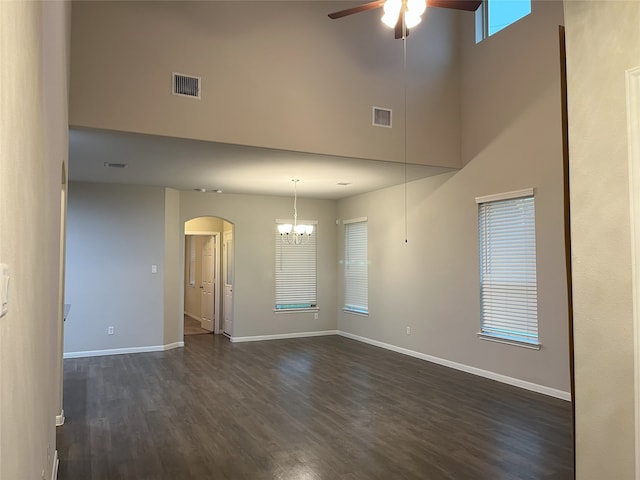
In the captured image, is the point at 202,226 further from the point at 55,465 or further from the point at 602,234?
the point at 602,234

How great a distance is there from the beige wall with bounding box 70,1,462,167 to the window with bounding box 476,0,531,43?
13.4 inches

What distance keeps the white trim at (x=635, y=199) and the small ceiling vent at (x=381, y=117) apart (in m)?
4.14

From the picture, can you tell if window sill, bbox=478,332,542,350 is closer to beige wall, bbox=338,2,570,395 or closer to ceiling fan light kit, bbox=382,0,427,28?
beige wall, bbox=338,2,570,395

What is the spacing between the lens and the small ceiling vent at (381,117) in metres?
6.01

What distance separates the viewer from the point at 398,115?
6.18m

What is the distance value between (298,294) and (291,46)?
515 centimetres

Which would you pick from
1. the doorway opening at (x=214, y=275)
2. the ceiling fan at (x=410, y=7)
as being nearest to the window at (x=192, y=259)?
the doorway opening at (x=214, y=275)

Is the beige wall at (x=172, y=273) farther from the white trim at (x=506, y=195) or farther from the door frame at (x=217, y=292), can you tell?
the white trim at (x=506, y=195)

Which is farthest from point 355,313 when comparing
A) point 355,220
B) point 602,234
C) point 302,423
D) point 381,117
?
point 602,234

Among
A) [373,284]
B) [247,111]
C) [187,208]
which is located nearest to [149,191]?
[187,208]

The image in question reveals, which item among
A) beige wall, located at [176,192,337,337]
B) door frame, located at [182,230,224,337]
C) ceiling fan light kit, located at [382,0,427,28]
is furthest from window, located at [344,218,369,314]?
ceiling fan light kit, located at [382,0,427,28]

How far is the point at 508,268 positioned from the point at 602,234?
400 centimetres

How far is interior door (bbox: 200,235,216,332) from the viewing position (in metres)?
10.1

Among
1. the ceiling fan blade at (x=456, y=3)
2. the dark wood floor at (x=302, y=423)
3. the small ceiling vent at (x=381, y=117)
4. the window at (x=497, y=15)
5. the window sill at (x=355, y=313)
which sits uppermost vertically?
the window at (x=497, y=15)
